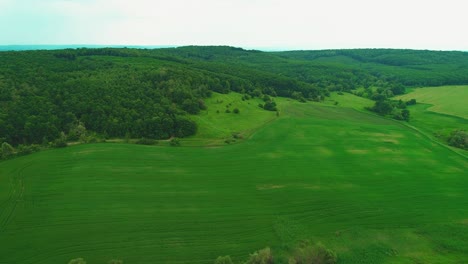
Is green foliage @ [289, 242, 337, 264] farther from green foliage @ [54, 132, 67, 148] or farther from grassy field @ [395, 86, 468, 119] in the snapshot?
grassy field @ [395, 86, 468, 119]

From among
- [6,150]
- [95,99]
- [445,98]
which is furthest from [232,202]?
[445,98]

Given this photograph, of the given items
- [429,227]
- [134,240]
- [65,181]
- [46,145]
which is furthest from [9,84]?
[429,227]

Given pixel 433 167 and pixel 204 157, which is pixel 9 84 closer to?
pixel 204 157

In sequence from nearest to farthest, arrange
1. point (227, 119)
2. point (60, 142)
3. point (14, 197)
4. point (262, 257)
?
point (262, 257) < point (14, 197) < point (60, 142) < point (227, 119)

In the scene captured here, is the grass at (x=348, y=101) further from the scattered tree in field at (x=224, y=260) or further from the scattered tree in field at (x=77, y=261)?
the scattered tree in field at (x=77, y=261)

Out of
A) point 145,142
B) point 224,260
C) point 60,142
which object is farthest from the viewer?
point 145,142

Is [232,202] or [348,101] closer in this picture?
[232,202]

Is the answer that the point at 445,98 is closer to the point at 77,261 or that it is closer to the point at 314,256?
the point at 314,256

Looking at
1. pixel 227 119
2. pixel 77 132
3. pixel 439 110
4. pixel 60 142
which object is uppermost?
pixel 77 132
